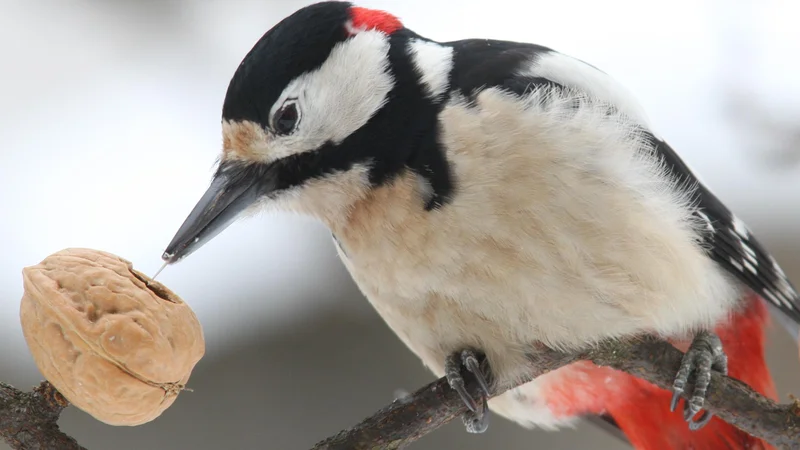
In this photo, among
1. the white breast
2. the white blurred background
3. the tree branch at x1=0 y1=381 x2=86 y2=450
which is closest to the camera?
the tree branch at x1=0 y1=381 x2=86 y2=450

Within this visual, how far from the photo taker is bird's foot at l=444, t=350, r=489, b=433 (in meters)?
1.13

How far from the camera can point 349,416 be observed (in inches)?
78.2

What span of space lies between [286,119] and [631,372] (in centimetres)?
56

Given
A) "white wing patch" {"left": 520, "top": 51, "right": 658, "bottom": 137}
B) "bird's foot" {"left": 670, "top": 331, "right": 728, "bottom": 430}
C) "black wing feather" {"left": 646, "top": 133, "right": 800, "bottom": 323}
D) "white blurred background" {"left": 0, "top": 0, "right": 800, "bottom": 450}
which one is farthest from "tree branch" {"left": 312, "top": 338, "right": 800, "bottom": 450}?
"white blurred background" {"left": 0, "top": 0, "right": 800, "bottom": 450}

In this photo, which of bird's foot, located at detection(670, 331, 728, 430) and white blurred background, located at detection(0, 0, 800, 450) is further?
white blurred background, located at detection(0, 0, 800, 450)

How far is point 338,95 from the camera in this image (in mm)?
1131

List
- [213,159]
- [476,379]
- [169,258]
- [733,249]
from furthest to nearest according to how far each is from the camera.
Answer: [213,159]
[733,249]
[476,379]
[169,258]

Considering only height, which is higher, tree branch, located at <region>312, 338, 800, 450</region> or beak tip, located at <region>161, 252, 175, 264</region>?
beak tip, located at <region>161, 252, 175, 264</region>

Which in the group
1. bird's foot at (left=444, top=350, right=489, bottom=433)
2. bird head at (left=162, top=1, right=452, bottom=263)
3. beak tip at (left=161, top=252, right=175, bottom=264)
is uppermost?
bird head at (left=162, top=1, right=452, bottom=263)

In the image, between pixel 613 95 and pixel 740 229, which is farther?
pixel 740 229

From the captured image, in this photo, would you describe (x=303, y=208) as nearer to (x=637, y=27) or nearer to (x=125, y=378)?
(x=125, y=378)

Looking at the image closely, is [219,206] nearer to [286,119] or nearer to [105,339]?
[286,119]

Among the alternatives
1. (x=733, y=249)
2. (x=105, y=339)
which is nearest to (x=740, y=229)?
(x=733, y=249)

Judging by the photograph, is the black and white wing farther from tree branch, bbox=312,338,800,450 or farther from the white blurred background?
the white blurred background
